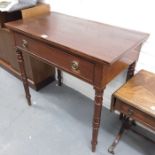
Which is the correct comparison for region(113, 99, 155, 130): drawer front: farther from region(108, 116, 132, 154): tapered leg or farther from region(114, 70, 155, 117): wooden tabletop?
region(108, 116, 132, 154): tapered leg

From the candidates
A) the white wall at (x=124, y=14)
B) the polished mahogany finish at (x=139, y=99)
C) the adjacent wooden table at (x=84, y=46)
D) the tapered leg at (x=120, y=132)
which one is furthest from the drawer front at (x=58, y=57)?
the tapered leg at (x=120, y=132)

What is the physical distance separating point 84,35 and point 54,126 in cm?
82

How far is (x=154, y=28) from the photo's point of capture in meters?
1.23

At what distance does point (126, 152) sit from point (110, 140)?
0.15m

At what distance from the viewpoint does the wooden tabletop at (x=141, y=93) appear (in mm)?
1083

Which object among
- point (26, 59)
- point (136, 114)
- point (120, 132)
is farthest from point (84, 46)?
point (26, 59)

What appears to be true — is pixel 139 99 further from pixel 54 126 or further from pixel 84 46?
pixel 54 126

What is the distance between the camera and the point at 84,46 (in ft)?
3.53

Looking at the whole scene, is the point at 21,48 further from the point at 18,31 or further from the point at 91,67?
the point at 91,67

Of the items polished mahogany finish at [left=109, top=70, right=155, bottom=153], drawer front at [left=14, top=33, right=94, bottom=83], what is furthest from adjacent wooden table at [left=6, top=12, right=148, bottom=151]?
polished mahogany finish at [left=109, top=70, right=155, bottom=153]

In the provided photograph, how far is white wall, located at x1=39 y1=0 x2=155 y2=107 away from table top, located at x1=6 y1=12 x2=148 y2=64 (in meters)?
0.06

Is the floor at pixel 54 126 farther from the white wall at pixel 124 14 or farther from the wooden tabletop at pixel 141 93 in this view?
the wooden tabletop at pixel 141 93

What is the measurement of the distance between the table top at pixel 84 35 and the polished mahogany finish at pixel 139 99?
10.1 inches

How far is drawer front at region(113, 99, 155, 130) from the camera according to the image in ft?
3.52
